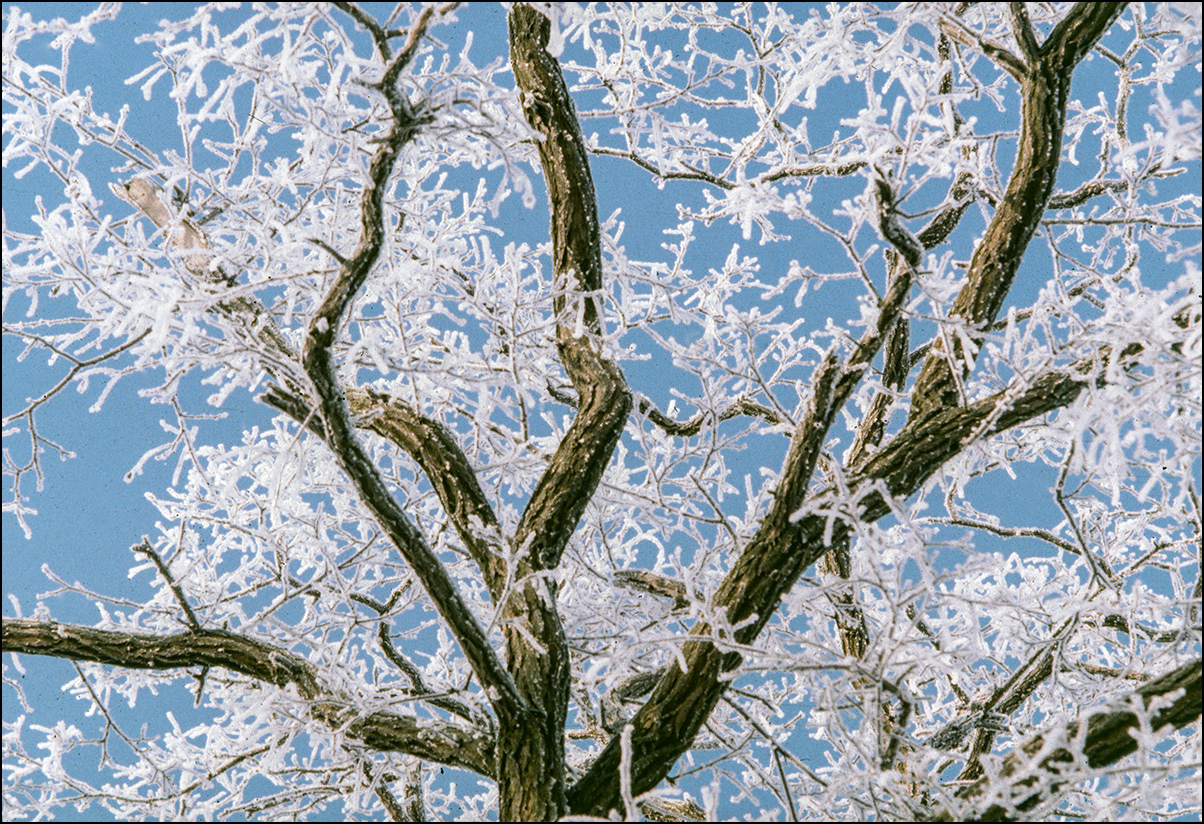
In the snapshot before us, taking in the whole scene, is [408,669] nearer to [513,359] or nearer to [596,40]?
[513,359]

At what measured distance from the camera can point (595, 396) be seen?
3.10 meters

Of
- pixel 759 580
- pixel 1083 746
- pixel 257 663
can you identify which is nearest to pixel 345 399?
pixel 257 663

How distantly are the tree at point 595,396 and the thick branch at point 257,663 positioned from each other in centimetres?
1

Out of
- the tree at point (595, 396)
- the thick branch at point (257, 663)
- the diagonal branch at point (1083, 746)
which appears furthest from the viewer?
the thick branch at point (257, 663)

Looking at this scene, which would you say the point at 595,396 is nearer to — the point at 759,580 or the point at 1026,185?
the point at 759,580

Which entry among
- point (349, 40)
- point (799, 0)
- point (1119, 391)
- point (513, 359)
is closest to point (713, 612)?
point (513, 359)

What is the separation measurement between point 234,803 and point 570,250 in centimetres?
291

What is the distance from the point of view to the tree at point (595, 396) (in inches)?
92.8

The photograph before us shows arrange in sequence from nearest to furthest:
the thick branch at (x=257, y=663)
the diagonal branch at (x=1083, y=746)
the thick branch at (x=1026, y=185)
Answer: the diagonal branch at (x=1083, y=746)
the thick branch at (x=1026, y=185)
the thick branch at (x=257, y=663)

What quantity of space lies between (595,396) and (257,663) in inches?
56.0

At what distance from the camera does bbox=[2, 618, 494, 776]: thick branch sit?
2.88 metres

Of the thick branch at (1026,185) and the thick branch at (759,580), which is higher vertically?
the thick branch at (1026,185)

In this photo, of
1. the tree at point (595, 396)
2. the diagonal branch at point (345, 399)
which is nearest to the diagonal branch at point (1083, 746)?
the tree at point (595, 396)

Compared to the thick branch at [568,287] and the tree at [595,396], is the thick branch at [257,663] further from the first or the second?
the thick branch at [568,287]
